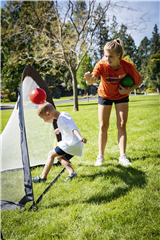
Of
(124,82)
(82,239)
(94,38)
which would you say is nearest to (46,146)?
(124,82)

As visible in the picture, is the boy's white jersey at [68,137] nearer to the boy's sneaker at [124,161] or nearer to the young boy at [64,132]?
the young boy at [64,132]

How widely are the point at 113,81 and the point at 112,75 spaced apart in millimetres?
93

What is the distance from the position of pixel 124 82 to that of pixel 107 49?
1.87ft

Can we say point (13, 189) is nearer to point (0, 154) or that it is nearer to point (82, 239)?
point (0, 154)

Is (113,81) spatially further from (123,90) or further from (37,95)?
(37,95)

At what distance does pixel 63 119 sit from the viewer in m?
2.34

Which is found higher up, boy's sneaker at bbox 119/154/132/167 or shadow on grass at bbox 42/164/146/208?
boy's sneaker at bbox 119/154/132/167

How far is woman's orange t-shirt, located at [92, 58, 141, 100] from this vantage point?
275 centimetres

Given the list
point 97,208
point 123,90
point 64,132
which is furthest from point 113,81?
point 97,208

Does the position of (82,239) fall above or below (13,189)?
below

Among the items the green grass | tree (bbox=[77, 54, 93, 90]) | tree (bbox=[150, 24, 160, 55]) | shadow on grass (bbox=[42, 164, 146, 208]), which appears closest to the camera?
the green grass

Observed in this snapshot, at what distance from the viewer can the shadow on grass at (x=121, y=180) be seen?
7.16 ft

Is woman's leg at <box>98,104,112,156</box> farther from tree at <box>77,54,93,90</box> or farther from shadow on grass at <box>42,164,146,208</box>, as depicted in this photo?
tree at <box>77,54,93,90</box>

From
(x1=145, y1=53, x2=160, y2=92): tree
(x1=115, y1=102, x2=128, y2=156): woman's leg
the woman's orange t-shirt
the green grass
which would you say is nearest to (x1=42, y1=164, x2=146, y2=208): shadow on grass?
the green grass
